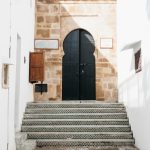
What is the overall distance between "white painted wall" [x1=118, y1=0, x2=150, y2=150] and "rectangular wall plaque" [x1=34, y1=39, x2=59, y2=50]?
2.60 metres

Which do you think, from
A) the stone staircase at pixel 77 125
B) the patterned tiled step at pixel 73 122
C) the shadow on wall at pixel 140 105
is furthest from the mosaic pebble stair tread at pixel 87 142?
the patterned tiled step at pixel 73 122

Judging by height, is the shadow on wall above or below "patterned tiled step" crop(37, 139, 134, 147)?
above

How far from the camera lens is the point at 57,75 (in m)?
11.4

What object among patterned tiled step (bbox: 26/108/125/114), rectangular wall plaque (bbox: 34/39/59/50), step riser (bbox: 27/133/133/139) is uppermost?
rectangular wall plaque (bbox: 34/39/59/50)

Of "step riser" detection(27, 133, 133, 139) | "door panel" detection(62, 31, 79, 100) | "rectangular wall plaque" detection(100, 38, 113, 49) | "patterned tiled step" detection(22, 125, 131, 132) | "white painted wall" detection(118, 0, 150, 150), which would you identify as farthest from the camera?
"door panel" detection(62, 31, 79, 100)

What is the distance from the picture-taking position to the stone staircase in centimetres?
782

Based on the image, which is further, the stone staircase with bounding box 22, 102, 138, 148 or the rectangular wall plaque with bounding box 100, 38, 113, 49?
the rectangular wall plaque with bounding box 100, 38, 113, 49

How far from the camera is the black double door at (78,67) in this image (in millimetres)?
11586

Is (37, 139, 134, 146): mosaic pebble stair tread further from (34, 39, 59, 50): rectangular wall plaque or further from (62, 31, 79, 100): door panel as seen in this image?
(34, 39, 59, 50): rectangular wall plaque

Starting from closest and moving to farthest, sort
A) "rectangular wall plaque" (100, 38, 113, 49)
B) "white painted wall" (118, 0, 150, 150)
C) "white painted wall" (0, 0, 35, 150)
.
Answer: "white painted wall" (0, 0, 35, 150) → "white painted wall" (118, 0, 150, 150) → "rectangular wall plaque" (100, 38, 113, 49)

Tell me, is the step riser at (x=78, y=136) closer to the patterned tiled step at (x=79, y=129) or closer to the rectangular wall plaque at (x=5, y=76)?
the patterned tiled step at (x=79, y=129)

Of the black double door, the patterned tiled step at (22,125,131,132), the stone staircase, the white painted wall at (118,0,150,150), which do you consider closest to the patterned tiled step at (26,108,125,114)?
the stone staircase

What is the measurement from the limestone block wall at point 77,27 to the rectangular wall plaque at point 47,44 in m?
0.12

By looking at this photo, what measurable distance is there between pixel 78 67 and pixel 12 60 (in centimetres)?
508
